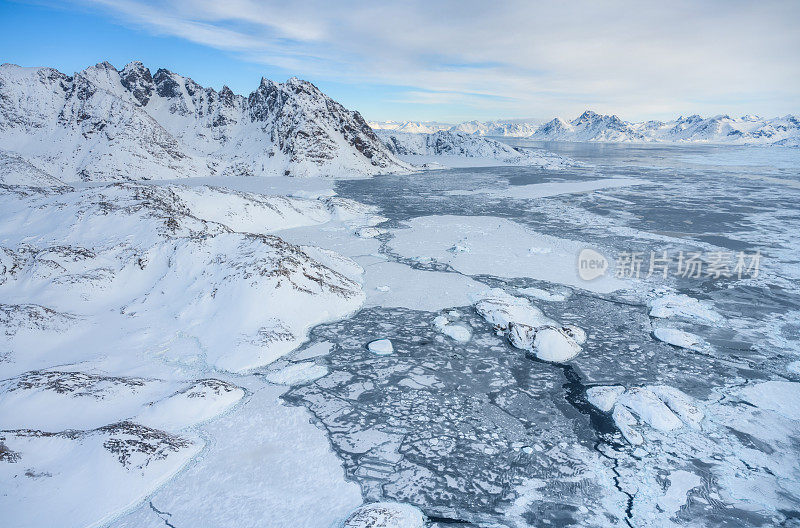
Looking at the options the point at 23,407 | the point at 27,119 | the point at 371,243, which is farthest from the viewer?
the point at 27,119

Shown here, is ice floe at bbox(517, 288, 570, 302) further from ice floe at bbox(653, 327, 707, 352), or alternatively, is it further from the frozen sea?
ice floe at bbox(653, 327, 707, 352)

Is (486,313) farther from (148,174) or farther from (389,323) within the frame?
(148,174)

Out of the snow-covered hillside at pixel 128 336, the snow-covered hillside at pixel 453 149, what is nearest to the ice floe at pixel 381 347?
the snow-covered hillside at pixel 128 336

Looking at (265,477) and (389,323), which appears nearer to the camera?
(265,477)

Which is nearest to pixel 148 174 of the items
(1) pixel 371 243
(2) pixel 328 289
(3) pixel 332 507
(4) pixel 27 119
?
(4) pixel 27 119

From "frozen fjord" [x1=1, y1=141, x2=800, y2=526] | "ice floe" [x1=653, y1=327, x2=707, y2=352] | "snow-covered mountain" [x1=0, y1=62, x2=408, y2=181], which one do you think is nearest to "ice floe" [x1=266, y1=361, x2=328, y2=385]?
"frozen fjord" [x1=1, y1=141, x2=800, y2=526]

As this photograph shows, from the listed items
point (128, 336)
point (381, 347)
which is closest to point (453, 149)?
point (381, 347)

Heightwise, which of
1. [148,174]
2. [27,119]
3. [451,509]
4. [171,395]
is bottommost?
[451,509]

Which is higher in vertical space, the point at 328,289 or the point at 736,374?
the point at 328,289
